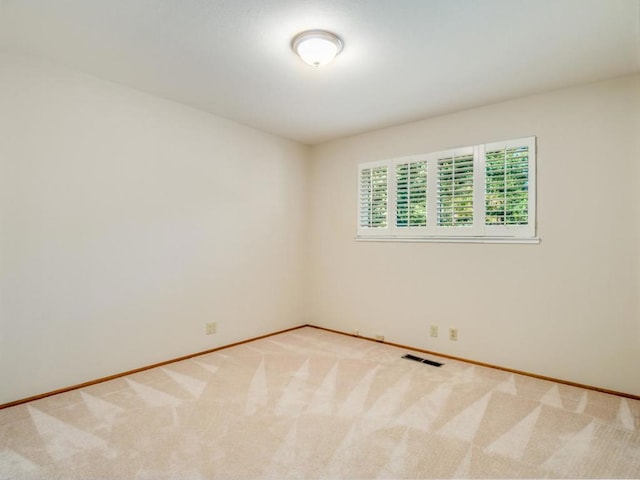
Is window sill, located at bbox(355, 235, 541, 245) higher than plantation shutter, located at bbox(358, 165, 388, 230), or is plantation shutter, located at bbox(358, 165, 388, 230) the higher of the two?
plantation shutter, located at bbox(358, 165, 388, 230)

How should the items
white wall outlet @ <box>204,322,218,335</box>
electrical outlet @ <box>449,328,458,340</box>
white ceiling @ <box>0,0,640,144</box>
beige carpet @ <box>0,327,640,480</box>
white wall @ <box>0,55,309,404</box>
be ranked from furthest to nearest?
white wall outlet @ <box>204,322,218,335</box> < electrical outlet @ <box>449,328,458,340</box> < white wall @ <box>0,55,309,404</box> < white ceiling @ <box>0,0,640,144</box> < beige carpet @ <box>0,327,640,480</box>

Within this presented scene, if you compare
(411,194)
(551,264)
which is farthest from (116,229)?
(551,264)

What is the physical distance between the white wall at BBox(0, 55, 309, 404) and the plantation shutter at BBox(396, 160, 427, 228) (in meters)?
1.58

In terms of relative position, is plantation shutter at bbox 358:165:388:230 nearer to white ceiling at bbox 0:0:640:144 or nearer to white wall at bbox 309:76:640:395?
white wall at bbox 309:76:640:395

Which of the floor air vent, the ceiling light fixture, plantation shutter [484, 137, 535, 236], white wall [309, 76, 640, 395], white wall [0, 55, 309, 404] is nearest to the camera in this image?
the ceiling light fixture

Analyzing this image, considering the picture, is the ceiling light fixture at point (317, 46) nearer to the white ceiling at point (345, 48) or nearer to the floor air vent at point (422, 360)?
the white ceiling at point (345, 48)

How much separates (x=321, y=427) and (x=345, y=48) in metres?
2.49

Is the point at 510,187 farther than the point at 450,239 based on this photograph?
No

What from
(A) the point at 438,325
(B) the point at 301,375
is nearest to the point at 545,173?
(A) the point at 438,325

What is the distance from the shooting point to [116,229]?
2980mm

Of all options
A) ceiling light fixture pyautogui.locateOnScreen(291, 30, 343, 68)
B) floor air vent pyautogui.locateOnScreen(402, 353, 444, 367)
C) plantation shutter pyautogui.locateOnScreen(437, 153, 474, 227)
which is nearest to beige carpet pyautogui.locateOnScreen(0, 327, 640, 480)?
floor air vent pyautogui.locateOnScreen(402, 353, 444, 367)

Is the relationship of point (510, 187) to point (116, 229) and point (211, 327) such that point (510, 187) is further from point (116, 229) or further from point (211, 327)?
point (116, 229)

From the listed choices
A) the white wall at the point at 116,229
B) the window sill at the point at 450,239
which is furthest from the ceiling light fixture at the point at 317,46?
the window sill at the point at 450,239

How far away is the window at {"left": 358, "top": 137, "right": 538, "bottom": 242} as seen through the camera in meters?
3.14
